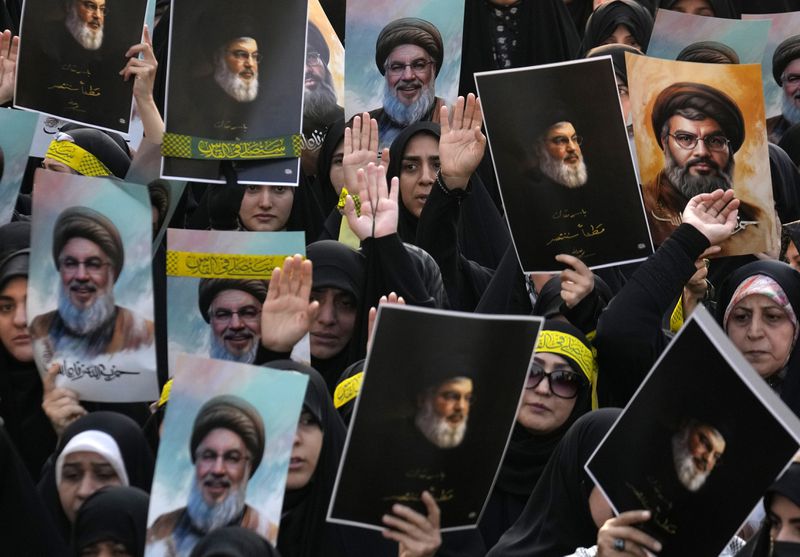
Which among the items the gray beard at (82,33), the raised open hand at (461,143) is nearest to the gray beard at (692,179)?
the raised open hand at (461,143)

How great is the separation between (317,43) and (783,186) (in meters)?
1.96

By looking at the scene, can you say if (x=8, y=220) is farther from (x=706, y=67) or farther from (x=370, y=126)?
(x=706, y=67)

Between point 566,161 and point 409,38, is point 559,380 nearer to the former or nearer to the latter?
point 566,161

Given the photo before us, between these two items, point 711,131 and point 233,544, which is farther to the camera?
point 711,131

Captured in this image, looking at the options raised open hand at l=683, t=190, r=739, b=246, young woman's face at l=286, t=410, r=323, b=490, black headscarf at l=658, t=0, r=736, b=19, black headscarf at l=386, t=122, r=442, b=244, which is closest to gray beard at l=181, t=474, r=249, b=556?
young woman's face at l=286, t=410, r=323, b=490

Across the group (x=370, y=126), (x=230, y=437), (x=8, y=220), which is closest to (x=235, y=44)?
(x=370, y=126)

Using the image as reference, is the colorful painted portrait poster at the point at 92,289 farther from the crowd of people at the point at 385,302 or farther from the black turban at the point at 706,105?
the black turban at the point at 706,105

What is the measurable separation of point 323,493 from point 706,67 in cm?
184

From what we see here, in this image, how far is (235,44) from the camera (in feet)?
19.5

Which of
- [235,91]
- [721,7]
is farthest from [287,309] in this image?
[721,7]

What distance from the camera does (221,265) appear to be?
5.57 m

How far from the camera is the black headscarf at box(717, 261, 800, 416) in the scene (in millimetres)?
5195

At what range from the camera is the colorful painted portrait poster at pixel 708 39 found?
6.63m

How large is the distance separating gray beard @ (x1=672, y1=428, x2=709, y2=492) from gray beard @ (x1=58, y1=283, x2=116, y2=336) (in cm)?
210
